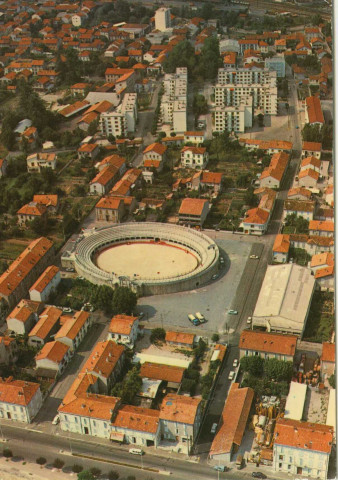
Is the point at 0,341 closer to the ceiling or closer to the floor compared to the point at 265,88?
closer to the floor

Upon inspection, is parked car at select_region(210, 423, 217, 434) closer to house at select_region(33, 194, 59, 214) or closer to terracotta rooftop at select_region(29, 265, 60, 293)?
terracotta rooftop at select_region(29, 265, 60, 293)

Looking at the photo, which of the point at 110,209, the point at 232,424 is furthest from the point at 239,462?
the point at 110,209

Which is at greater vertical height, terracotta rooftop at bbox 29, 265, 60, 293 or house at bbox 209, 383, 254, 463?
terracotta rooftop at bbox 29, 265, 60, 293

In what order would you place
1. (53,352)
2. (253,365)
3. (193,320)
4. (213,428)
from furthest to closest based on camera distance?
1. (193,320)
2. (53,352)
3. (253,365)
4. (213,428)

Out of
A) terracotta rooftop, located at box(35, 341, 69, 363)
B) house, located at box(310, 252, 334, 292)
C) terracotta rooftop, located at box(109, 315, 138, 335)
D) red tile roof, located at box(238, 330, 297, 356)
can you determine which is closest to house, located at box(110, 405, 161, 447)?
terracotta rooftop, located at box(35, 341, 69, 363)

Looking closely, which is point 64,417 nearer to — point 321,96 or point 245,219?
point 245,219

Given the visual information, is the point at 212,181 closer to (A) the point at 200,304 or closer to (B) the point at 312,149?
(B) the point at 312,149

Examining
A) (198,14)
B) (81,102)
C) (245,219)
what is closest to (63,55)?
(81,102)
